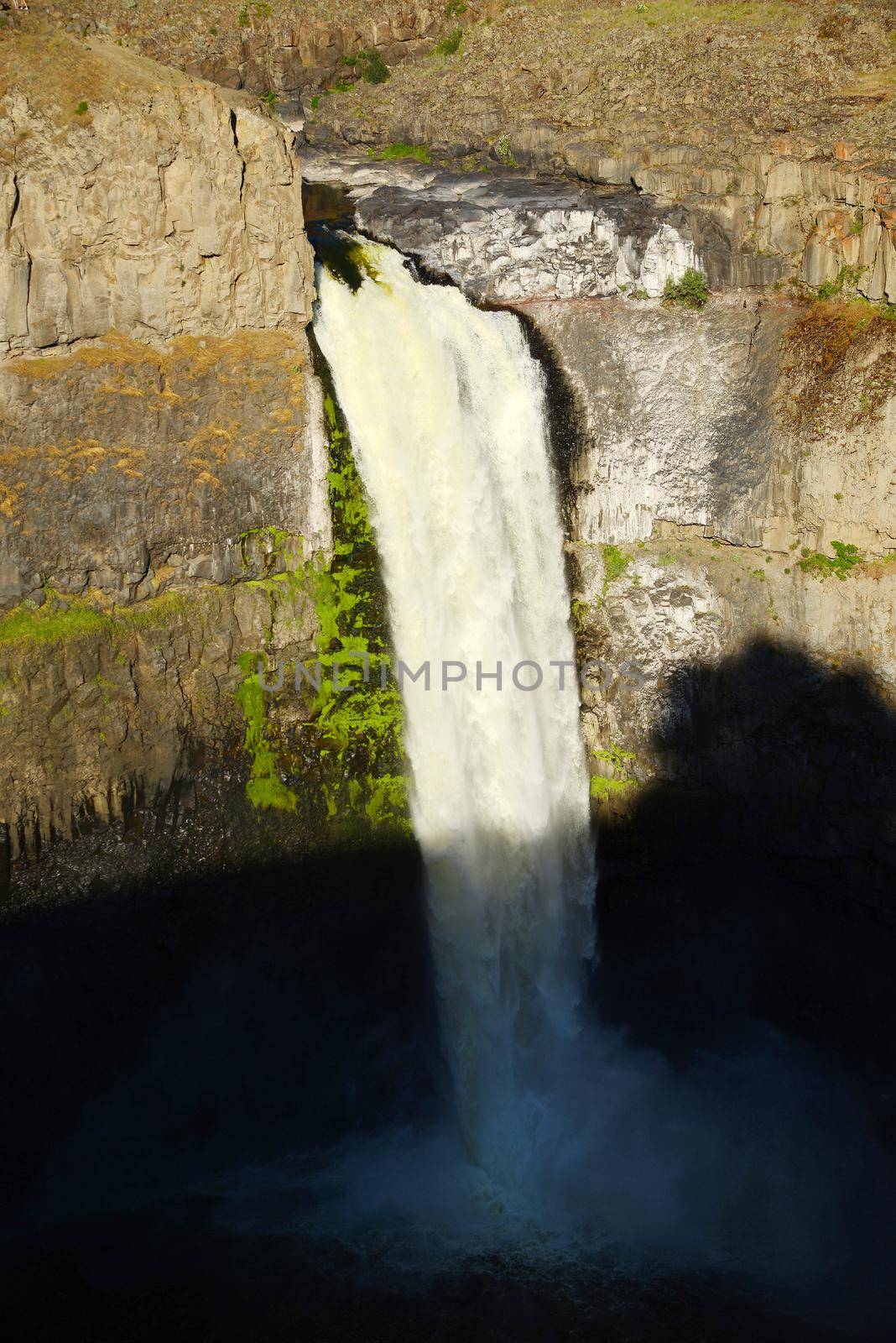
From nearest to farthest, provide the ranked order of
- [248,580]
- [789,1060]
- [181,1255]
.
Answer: [181,1255]
[248,580]
[789,1060]

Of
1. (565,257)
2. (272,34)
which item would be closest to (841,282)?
(565,257)

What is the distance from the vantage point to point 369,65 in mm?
27391

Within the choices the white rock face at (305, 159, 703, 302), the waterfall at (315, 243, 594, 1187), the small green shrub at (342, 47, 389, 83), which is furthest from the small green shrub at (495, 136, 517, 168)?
the waterfall at (315, 243, 594, 1187)

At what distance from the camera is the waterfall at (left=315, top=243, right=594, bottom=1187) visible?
17031 mm

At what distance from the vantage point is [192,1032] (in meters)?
16.3

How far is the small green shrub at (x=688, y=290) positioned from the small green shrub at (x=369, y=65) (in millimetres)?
12555

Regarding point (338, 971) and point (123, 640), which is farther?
point (338, 971)

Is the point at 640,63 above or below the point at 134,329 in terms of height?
above

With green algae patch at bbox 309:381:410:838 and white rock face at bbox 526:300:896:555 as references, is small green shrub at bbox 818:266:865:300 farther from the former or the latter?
green algae patch at bbox 309:381:410:838

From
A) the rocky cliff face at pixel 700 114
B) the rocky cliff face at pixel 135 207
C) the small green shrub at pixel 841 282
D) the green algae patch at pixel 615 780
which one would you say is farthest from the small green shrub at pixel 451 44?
the green algae patch at pixel 615 780

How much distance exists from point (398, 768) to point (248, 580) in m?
3.87

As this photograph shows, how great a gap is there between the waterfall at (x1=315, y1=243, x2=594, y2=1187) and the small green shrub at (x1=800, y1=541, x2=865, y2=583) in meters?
5.11

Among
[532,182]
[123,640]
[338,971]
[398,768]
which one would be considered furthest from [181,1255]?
[532,182]

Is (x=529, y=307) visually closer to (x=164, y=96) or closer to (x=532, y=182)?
(x=532, y=182)
